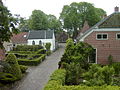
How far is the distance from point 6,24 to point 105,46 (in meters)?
18.6

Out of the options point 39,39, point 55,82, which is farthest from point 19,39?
point 55,82

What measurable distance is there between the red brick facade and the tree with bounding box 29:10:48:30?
3482 centimetres

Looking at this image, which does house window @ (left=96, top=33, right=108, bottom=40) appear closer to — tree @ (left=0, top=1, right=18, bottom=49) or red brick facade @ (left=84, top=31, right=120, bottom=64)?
red brick facade @ (left=84, top=31, right=120, bottom=64)

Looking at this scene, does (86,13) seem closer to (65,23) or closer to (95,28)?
(65,23)

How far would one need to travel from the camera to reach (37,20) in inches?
2315

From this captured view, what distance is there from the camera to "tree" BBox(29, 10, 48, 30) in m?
58.8

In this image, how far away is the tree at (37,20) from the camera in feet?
193

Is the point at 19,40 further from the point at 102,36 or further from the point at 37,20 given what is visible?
the point at 102,36

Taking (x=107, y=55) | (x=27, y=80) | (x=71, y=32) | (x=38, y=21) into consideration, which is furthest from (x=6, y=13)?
(x=71, y=32)

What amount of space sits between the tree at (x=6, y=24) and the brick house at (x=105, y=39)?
16.6 m

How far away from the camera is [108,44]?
26234 millimetres

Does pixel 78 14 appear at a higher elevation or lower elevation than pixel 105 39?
higher

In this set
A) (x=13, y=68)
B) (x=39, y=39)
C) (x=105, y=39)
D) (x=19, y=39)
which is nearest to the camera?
(x=13, y=68)

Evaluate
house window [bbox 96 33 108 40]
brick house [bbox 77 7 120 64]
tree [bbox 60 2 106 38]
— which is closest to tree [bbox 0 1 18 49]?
brick house [bbox 77 7 120 64]
